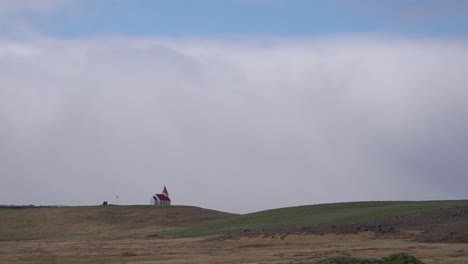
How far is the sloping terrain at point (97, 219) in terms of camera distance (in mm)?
58812

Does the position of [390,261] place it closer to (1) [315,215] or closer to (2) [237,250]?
(2) [237,250]

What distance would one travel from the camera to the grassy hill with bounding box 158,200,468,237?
4297cm

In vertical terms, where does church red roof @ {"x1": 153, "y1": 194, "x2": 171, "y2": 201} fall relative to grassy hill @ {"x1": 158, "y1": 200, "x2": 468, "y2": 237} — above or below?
above

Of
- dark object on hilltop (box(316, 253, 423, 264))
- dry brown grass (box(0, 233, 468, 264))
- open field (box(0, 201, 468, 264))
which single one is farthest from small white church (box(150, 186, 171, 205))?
dark object on hilltop (box(316, 253, 423, 264))

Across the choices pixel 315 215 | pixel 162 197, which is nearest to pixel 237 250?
pixel 315 215

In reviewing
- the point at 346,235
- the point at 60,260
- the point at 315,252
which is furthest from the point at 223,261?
the point at 346,235

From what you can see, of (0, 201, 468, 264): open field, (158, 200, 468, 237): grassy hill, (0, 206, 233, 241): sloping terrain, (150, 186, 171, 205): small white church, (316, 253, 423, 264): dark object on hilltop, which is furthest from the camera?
(150, 186, 171, 205): small white church

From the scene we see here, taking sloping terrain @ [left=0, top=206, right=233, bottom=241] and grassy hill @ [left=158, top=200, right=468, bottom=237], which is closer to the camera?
grassy hill @ [left=158, top=200, right=468, bottom=237]

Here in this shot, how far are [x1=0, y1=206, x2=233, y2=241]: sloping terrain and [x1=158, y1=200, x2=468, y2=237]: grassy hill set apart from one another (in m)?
8.37

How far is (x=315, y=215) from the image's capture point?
48344 mm

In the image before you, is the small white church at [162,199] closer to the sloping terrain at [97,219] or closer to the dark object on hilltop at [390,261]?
the sloping terrain at [97,219]

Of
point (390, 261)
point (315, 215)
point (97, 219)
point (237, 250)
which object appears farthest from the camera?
point (97, 219)

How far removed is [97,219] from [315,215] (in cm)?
2184

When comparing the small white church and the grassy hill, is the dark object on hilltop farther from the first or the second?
the small white church
